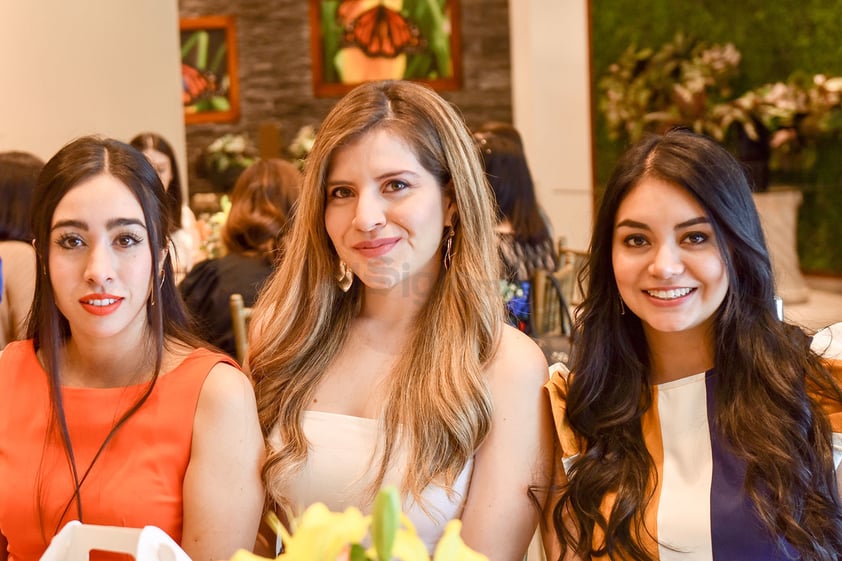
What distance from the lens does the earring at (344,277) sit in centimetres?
186

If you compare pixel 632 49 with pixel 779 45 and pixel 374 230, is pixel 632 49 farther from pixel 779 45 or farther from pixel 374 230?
pixel 374 230

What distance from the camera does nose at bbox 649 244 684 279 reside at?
158 cm

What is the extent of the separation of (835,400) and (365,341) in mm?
766

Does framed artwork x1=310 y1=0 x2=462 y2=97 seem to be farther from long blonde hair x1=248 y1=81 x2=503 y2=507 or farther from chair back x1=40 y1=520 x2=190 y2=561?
chair back x1=40 y1=520 x2=190 y2=561

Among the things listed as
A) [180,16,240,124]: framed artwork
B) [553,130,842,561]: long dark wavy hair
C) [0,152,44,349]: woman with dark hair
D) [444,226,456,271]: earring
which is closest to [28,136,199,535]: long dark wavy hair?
[444,226,456,271]: earring

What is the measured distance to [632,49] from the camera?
27.9 ft

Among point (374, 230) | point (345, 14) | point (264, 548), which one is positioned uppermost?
point (345, 14)

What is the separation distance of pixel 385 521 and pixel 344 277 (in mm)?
1023

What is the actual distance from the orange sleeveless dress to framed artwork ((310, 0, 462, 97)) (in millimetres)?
7821

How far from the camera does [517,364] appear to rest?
1.72m

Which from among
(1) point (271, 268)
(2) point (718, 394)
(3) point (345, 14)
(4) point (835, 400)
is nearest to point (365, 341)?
(2) point (718, 394)

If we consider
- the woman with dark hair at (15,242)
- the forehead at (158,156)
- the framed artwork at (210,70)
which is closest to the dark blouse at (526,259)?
the woman with dark hair at (15,242)

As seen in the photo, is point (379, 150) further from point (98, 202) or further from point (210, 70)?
point (210, 70)

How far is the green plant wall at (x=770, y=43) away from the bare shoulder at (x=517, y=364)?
5.49m
